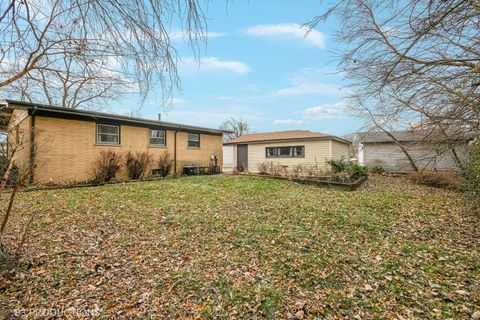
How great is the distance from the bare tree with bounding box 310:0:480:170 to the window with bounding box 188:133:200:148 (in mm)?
10384

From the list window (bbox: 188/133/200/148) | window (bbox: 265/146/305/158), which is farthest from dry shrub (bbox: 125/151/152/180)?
window (bbox: 265/146/305/158)

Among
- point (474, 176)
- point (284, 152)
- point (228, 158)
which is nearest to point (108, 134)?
point (228, 158)

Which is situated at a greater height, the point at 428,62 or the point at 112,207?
the point at 428,62

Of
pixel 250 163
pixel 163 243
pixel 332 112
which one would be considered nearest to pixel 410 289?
pixel 163 243

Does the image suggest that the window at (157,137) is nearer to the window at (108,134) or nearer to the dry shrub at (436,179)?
the window at (108,134)

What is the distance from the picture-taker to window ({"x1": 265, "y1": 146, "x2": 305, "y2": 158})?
14.8 metres

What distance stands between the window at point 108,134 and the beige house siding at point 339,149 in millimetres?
11415

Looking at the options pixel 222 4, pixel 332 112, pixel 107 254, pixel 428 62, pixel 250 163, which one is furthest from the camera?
pixel 250 163

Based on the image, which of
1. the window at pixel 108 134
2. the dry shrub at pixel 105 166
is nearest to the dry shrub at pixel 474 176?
the dry shrub at pixel 105 166

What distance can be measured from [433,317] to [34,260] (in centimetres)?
434

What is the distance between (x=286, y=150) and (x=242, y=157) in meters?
3.44

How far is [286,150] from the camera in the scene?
50.5 ft

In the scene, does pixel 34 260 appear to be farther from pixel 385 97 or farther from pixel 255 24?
pixel 385 97

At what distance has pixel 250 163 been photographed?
16.8 metres
